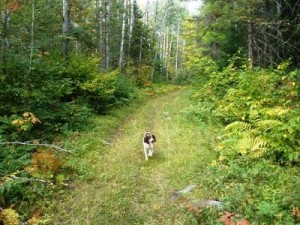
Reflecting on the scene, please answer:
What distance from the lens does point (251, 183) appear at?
640 centimetres

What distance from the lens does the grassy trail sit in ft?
20.0

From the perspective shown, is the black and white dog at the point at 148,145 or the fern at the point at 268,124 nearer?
the fern at the point at 268,124

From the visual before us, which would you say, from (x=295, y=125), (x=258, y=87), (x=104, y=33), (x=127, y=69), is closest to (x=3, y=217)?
(x=295, y=125)

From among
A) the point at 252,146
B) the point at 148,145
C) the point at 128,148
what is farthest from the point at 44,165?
the point at 252,146

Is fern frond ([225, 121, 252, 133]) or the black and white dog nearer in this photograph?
the black and white dog

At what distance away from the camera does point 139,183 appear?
7398 millimetres

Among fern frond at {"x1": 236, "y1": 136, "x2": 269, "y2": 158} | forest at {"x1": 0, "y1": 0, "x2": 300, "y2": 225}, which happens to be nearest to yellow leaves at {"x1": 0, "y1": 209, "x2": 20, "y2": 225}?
forest at {"x1": 0, "y1": 0, "x2": 300, "y2": 225}

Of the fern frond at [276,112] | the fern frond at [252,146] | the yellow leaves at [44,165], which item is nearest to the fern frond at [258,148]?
the fern frond at [252,146]

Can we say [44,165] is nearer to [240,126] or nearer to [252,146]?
[252,146]

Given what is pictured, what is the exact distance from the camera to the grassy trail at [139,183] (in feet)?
20.0

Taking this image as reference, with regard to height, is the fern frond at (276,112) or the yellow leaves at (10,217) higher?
the fern frond at (276,112)

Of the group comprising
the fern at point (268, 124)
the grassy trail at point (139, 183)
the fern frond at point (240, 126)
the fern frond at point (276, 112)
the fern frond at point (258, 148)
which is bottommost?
the grassy trail at point (139, 183)

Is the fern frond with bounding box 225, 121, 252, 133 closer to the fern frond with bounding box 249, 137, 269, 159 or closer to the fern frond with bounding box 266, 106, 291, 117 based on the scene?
the fern frond with bounding box 266, 106, 291, 117

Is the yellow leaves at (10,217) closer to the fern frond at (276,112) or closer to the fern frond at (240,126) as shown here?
the fern frond at (240,126)
